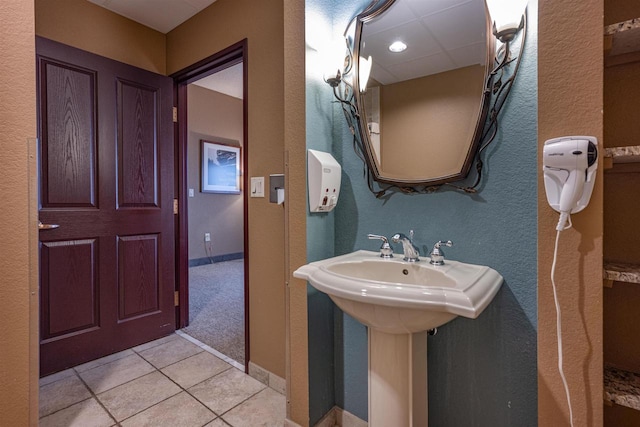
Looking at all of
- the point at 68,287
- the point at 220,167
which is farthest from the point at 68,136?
the point at 220,167

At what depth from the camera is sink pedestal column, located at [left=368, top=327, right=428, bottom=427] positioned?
100 cm

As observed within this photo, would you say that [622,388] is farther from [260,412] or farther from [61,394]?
[61,394]

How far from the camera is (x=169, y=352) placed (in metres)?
2.16

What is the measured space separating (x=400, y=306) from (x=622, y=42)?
3.02ft

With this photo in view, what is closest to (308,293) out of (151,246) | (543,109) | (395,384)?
(395,384)

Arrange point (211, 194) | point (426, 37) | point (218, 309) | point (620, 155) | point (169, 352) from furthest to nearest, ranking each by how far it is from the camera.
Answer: point (211, 194), point (218, 309), point (169, 352), point (426, 37), point (620, 155)

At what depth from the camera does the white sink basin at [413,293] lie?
29.9 inches

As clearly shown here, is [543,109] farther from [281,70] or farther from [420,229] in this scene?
[281,70]

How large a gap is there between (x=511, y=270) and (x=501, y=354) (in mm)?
299

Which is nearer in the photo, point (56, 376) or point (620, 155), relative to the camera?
point (620, 155)

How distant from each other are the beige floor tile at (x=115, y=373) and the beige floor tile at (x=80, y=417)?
14 centimetres

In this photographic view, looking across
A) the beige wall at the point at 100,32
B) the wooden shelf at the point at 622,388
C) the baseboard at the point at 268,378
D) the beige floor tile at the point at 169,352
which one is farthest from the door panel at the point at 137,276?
the wooden shelf at the point at 622,388

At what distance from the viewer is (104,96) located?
2057mm

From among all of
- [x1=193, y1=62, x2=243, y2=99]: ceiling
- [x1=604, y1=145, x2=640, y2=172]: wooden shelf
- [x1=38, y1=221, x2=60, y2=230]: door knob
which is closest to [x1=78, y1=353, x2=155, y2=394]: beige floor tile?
[x1=38, y1=221, x2=60, y2=230]: door knob
